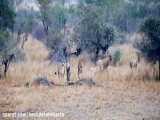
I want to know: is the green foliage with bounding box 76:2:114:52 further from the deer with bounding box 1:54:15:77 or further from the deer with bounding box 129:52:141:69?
the deer with bounding box 1:54:15:77

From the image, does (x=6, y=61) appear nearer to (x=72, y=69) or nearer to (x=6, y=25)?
(x=6, y=25)

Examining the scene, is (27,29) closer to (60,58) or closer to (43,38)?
(43,38)

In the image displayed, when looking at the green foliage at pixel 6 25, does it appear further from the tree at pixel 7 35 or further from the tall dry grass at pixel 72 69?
the tall dry grass at pixel 72 69

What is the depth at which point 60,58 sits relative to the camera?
8.21 ft

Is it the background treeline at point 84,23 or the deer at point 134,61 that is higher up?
the background treeline at point 84,23

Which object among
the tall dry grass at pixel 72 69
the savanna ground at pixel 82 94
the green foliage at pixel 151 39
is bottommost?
the savanna ground at pixel 82 94

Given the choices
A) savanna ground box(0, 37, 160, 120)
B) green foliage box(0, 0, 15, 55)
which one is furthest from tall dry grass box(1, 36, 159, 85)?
green foliage box(0, 0, 15, 55)

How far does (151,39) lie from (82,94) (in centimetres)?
67

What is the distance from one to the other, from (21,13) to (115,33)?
2.35ft

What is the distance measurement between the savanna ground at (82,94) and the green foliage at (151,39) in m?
0.11

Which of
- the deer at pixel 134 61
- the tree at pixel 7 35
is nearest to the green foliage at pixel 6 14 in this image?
the tree at pixel 7 35

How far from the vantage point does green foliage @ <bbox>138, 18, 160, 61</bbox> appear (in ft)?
8.25

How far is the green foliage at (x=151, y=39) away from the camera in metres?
2.52

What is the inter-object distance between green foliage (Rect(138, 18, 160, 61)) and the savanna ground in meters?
0.11
